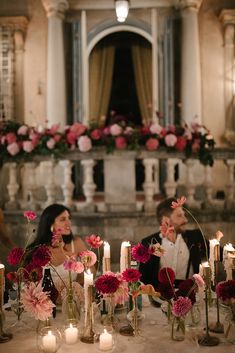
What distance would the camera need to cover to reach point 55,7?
858 centimetres

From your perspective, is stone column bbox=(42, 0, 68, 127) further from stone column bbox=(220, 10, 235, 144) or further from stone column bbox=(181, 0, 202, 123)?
stone column bbox=(220, 10, 235, 144)

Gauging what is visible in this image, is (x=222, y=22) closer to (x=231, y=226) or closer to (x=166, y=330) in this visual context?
(x=231, y=226)

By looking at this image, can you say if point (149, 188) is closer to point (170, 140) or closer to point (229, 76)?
point (170, 140)

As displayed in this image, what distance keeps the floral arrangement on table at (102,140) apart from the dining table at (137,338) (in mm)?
3295

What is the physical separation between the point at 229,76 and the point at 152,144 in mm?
3445

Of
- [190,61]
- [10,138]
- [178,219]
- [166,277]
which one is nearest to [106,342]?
[166,277]

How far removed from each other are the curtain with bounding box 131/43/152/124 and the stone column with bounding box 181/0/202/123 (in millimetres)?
803

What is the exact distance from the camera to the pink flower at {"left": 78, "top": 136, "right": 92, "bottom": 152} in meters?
5.99

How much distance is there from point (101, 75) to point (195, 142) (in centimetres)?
359

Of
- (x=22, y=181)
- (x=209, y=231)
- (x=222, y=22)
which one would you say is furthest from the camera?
(x=222, y=22)

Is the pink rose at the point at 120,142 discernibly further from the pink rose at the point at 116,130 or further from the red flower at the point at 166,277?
the red flower at the point at 166,277

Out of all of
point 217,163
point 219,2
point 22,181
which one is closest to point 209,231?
point 217,163

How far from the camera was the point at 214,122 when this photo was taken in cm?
883

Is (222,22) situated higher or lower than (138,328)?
higher
